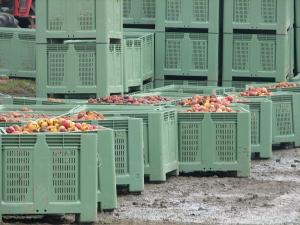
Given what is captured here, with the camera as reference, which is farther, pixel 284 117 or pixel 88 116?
pixel 284 117

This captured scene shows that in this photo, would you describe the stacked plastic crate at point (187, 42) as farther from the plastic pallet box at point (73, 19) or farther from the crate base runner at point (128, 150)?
the crate base runner at point (128, 150)

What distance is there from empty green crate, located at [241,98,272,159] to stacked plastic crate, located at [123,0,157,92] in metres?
3.41

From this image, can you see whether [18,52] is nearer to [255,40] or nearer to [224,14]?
[224,14]

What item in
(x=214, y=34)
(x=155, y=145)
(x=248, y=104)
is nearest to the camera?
(x=155, y=145)

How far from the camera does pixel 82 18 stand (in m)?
18.8

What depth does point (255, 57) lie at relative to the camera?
2214 centimetres

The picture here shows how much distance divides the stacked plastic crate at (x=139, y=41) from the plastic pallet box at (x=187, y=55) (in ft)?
0.71

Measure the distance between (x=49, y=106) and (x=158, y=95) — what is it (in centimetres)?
278

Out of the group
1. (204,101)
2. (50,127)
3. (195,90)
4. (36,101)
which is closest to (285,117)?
(195,90)

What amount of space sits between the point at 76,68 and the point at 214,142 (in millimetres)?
3903

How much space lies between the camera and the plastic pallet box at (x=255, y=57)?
22.1 meters

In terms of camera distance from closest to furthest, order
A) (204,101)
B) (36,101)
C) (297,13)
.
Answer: (204,101) → (36,101) → (297,13)

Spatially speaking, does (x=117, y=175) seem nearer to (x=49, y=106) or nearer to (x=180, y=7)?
(x=49, y=106)

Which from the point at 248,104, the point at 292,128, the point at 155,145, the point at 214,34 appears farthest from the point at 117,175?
the point at 214,34
